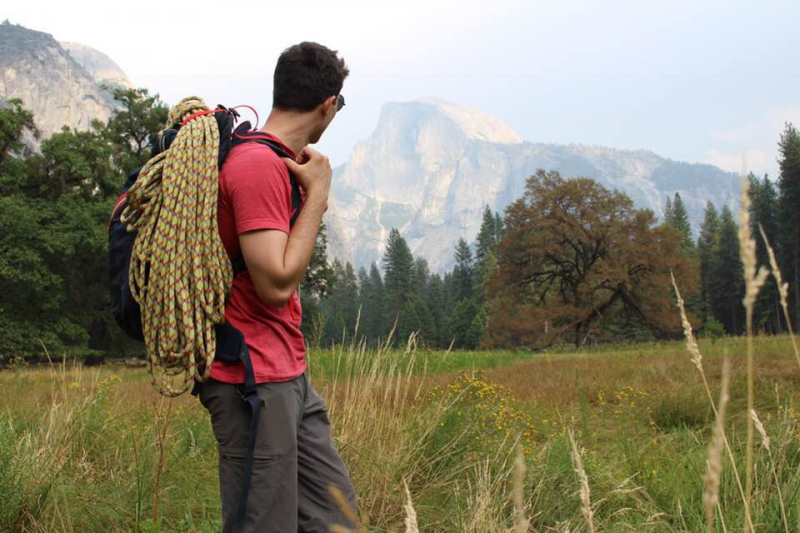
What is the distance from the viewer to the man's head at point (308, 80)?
2.07m

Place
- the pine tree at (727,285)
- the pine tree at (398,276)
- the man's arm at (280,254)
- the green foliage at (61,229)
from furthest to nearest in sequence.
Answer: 1. the pine tree at (398,276)
2. the pine tree at (727,285)
3. the green foliage at (61,229)
4. the man's arm at (280,254)

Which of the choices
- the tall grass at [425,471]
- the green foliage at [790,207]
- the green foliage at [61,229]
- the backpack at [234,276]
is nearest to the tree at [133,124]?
the green foliage at [61,229]

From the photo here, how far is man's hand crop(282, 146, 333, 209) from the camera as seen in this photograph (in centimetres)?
205

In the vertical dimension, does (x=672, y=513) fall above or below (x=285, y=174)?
below

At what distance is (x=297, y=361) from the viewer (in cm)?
206

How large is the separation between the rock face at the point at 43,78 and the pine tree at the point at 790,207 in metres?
162

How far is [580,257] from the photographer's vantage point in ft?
109

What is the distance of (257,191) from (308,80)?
0.46 m

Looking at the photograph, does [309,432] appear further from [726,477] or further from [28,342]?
[28,342]

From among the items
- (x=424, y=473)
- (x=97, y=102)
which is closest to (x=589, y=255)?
(x=424, y=473)

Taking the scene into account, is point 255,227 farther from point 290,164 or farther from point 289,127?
point 289,127

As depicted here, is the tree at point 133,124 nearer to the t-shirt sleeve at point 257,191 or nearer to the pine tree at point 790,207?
the t-shirt sleeve at point 257,191

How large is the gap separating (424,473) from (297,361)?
1.94 m

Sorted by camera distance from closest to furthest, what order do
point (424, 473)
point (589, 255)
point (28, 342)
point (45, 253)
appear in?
point (424, 473), point (28, 342), point (45, 253), point (589, 255)
